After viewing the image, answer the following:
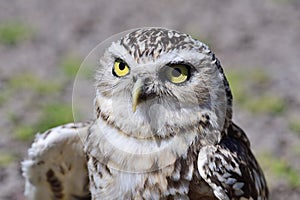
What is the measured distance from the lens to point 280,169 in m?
6.73

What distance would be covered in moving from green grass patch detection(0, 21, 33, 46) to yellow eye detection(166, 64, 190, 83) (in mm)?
4839

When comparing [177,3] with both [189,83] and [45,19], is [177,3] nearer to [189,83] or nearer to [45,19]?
[45,19]

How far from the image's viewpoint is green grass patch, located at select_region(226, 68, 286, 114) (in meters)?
7.63

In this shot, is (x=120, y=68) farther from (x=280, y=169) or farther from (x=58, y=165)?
(x=280, y=169)

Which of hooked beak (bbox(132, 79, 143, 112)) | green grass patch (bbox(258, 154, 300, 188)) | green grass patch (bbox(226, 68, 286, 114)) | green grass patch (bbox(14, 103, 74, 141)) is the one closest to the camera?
hooked beak (bbox(132, 79, 143, 112))

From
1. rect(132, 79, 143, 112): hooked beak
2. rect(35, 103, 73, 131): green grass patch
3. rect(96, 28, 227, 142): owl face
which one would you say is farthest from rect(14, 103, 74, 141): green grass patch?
rect(132, 79, 143, 112): hooked beak

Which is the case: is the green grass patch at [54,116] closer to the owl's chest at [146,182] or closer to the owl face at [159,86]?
the owl's chest at [146,182]

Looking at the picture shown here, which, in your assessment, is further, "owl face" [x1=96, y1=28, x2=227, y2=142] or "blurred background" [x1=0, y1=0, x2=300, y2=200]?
"blurred background" [x1=0, y1=0, x2=300, y2=200]

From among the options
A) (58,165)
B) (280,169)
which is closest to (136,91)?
(58,165)

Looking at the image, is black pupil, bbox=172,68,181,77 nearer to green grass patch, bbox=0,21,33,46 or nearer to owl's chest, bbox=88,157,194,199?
owl's chest, bbox=88,157,194,199

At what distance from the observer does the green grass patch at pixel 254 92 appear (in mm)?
7629

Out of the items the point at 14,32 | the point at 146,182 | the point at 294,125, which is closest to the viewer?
the point at 146,182

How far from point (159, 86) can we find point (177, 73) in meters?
0.15

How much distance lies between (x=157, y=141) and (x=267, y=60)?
13.8 ft
